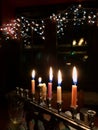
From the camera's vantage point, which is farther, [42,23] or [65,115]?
[42,23]

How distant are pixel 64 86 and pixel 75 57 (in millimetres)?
758

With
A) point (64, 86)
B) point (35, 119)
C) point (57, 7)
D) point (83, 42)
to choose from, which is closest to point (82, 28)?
point (83, 42)

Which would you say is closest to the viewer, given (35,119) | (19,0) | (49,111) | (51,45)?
(49,111)

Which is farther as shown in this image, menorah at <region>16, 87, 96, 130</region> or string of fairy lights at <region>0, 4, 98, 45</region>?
string of fairy lights at <region>0, 4, 98, 45</region>

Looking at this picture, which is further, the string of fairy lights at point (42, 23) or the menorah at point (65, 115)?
the string of fairy lights at point (42, 23)

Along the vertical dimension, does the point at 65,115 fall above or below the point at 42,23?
below

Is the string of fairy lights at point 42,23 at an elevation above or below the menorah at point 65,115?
above

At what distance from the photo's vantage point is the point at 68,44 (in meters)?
6.59

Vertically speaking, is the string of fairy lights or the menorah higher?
the string of fairy lights

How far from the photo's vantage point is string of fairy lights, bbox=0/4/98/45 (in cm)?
566

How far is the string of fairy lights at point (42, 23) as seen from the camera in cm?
566

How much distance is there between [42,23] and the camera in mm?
6469

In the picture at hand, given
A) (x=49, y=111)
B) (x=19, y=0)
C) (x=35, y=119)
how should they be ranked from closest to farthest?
(x=49, y=111)
(x=35, y=119)
(x=19, y=0)

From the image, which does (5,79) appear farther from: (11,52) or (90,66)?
(90,66)
